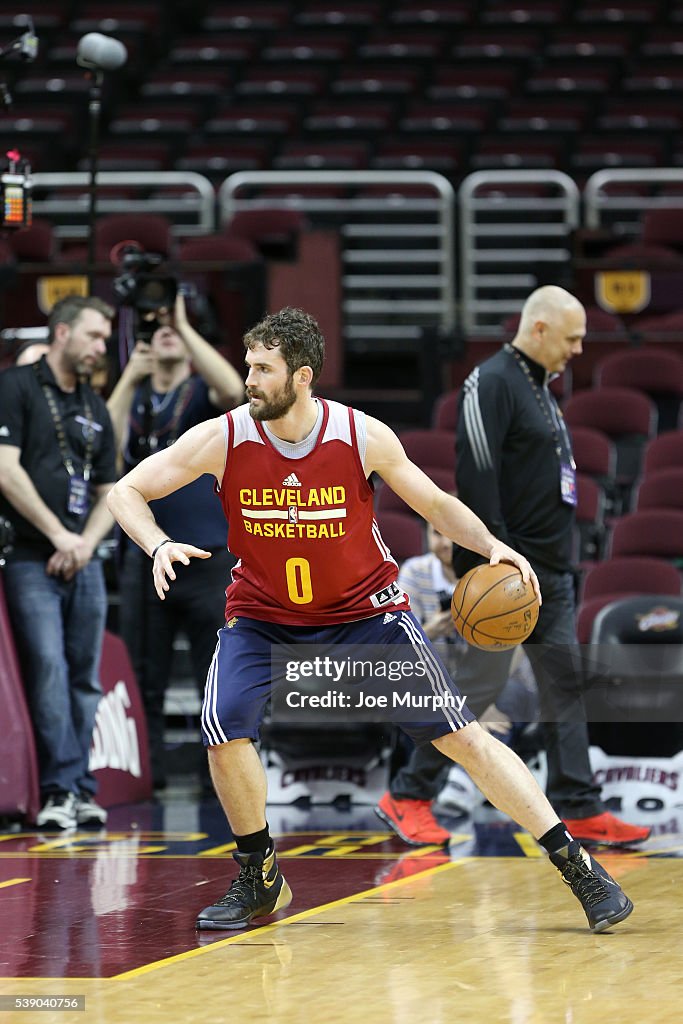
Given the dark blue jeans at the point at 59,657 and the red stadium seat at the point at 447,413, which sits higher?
the red stadium seat at the point at 447,413

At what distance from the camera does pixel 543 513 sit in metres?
7.03

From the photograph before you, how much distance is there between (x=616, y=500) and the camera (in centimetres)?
1080

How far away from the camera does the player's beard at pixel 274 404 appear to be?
5.38 metres

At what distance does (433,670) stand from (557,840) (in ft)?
2.13

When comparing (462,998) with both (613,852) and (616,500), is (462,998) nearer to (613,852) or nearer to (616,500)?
(613,852)

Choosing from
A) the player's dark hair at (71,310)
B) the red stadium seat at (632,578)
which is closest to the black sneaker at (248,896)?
the player's dark hair at (71,310)

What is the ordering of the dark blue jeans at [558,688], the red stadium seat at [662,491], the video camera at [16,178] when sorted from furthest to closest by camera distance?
the red stadium seat at [662,491]
the video camera at [16,178]
the dark blue jeans at [558,688]

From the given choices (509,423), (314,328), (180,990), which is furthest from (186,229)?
(180,990)

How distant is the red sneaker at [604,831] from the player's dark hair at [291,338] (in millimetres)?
2432

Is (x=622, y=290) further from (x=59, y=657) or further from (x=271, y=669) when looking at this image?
(x=271, y=669)

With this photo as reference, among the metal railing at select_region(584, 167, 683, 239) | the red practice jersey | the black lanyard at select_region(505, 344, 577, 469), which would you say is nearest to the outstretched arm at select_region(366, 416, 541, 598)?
the red practice jersey

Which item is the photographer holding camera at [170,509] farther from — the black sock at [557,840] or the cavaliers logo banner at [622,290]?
the cavaliers logo banner at [622,290]

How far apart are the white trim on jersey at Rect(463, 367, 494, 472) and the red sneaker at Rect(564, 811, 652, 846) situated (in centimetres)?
143

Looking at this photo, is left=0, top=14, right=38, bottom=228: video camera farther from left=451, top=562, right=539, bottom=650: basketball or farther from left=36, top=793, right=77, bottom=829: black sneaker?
left=451, top=562, right=539, bottom=650: basketball
